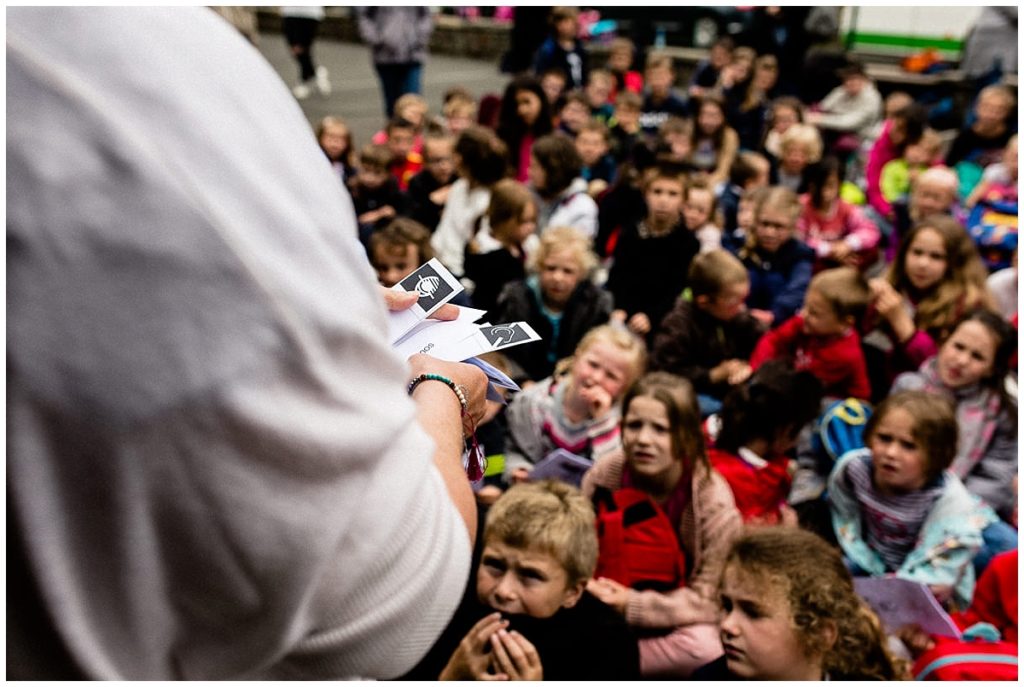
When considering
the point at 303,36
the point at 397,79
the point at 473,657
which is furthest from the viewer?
the point at 303,36

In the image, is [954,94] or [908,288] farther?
[954,94]

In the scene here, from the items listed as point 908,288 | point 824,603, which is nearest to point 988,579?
point 824,603

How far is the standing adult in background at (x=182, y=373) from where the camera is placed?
19.6 inches

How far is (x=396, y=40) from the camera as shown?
759 centimetres

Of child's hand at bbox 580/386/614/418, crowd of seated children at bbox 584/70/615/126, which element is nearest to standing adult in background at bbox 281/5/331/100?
crowd of seated children at bbox 584/70/615/126

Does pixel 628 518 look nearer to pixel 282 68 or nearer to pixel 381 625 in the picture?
pixel 381 625

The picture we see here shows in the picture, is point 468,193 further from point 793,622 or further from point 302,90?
point 302,90

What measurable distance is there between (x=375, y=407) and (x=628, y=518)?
203cm

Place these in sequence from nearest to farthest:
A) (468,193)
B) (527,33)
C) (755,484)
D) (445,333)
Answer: (445,333), (755,484), (468,193), (527,33)

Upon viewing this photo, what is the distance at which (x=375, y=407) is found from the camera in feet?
1.94

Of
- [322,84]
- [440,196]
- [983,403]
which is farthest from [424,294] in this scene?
[322,84]

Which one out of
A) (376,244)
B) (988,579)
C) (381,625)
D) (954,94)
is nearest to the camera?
(381,625)

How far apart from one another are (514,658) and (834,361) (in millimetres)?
2289

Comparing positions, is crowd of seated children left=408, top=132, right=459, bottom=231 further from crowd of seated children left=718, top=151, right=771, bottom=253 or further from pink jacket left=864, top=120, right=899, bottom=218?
pink jacket left=864, top=120, right=899, bottom=218
